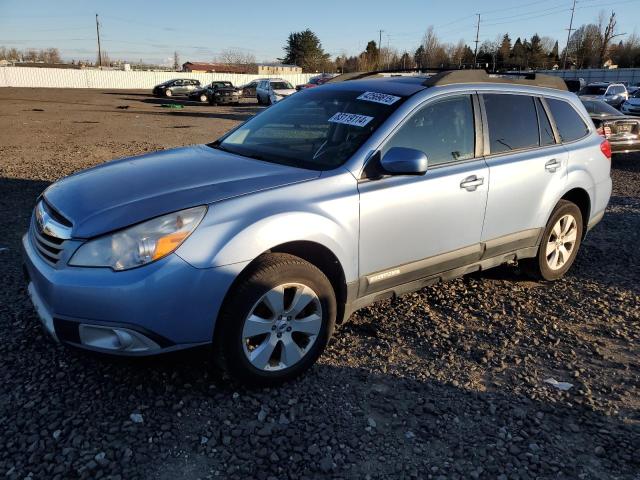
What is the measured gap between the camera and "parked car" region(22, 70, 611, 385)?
260 cm

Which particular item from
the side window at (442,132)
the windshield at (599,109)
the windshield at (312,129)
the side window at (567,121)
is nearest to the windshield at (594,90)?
the windshield at (599,109)

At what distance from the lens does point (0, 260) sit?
489 centimetres

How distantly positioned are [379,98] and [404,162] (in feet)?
2.44

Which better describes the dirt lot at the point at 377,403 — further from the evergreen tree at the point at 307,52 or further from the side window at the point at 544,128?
the evergreen tree at the point at 307,52

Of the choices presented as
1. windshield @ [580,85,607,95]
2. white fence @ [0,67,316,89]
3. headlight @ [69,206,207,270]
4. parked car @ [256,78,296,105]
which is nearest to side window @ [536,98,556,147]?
headlight @ [69,206,207,270]

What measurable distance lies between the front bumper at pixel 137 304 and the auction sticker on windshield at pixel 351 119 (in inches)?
56.2

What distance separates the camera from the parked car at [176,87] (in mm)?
42125

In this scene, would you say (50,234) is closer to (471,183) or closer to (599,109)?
(471,183)

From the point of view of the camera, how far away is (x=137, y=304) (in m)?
2.52

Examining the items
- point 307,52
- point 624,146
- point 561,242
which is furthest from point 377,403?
point 307,52

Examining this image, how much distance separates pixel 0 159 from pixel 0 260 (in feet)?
23.3

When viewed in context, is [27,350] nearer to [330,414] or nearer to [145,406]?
[145,406]

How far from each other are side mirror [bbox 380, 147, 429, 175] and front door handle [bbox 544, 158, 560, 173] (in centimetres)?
170

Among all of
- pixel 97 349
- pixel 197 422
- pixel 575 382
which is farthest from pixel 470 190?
pixel 97 349
